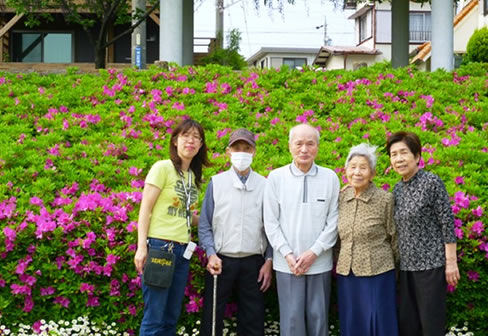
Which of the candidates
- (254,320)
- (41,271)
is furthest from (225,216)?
(41,271)

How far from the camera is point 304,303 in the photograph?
3.61m

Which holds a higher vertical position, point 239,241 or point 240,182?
point 240,182

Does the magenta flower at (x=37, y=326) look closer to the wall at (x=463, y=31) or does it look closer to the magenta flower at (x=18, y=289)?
the magenta flower at (x=18, y=289)

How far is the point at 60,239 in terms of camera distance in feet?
13.9

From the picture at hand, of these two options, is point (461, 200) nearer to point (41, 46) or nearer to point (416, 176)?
point (416, 176)

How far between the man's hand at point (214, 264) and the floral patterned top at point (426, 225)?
116 cm

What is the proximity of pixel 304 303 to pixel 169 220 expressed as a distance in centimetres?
102

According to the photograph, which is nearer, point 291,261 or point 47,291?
point 291,261

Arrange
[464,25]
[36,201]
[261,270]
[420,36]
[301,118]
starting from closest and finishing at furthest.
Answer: [261,270] < [36,201] < [301,118] < [464,25] < [420,36]

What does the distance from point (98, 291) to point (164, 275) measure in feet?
3.20

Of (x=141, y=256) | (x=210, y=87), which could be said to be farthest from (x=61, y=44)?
(x=141, y=256)

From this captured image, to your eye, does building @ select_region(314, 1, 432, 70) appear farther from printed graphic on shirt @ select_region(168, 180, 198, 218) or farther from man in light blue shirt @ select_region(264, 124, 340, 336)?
printed graphic on shirt @ select_region(168, 180, 198, 218)

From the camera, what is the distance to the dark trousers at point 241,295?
3713mm

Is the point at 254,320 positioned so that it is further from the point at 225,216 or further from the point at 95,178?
the point at 95,178
